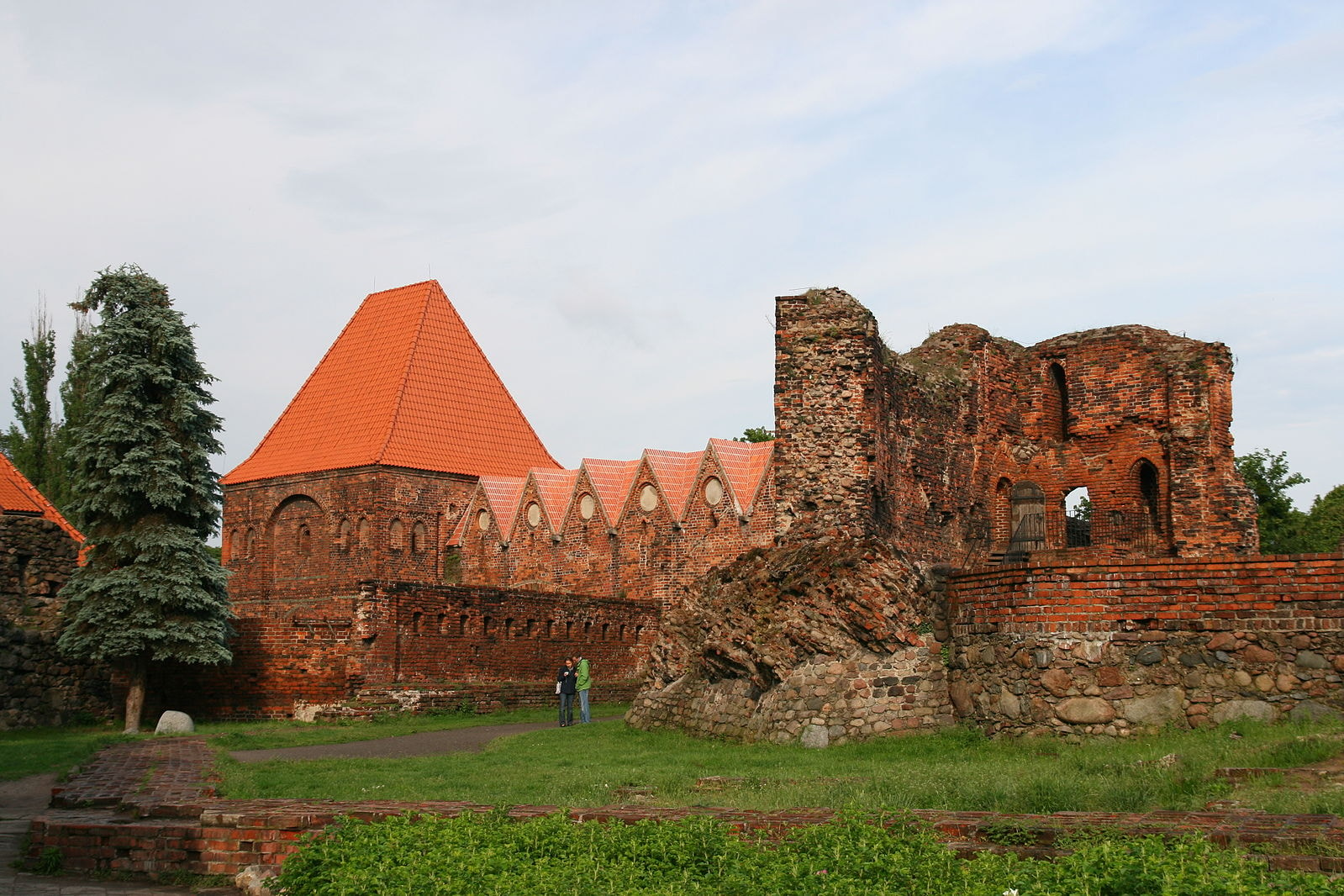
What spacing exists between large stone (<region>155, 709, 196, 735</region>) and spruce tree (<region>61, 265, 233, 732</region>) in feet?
5.44

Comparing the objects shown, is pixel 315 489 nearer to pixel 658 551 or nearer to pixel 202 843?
pixel 658 551

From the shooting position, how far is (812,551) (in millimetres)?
14922

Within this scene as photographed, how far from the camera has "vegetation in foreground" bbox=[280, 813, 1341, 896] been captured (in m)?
5.25

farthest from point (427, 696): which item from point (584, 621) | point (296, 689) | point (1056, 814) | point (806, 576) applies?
point (1056, 814)

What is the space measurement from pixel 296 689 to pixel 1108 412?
16.8m

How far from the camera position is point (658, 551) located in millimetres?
30812

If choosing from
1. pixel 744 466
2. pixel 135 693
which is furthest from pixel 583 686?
pixel 744 466

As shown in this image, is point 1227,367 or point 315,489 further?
point 315,489

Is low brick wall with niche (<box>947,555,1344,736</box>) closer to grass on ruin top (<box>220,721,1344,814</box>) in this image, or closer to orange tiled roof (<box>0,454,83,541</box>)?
grass on ruin top (<box>220,721,1344,814</box>)

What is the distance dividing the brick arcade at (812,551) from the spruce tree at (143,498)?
4.09 ft

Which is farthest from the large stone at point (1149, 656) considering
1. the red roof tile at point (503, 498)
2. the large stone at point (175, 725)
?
the red roof tile at point (503, 498)

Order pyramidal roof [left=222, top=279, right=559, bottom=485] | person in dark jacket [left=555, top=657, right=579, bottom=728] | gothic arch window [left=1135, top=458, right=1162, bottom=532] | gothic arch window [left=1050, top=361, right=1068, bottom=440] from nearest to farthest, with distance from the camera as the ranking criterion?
person in dark jacket [left=555, top=657, right=579, bottom=728] → gothic arch window [left=1135, top=458, right=1162, bottom=532] → gothic arch window [left=1050, top=361, right=1068, bottom=440] → pyramidal roof [left=222, top=279, right=559, bottom=485]

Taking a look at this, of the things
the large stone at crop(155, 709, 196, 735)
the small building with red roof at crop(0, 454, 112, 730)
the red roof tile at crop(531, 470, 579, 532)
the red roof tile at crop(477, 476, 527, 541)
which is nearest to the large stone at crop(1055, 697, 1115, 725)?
the large stone at crop(155, 709, 196, 735)

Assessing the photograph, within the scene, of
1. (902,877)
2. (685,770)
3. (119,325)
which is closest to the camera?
(902,877)
